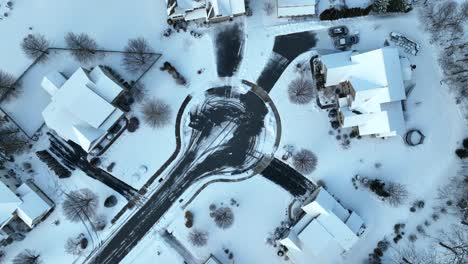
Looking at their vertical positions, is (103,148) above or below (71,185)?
above

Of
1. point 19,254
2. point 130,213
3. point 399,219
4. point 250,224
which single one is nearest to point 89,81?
point 130,213

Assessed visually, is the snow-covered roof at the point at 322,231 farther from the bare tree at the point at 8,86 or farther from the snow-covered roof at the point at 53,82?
the bare tree at the point at 8,86

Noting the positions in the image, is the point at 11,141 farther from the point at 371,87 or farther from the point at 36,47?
the point at 371,87

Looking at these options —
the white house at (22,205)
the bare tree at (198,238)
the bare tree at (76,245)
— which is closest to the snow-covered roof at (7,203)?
the white house at (22,205)

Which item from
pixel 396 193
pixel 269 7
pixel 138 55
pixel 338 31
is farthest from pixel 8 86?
pixel 396 193

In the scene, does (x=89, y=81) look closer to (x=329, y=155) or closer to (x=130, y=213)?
(x=130, y=213)

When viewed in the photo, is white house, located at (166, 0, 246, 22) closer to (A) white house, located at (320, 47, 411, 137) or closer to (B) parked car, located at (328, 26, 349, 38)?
(B) parked car, located at (328, 26, 349, 38)

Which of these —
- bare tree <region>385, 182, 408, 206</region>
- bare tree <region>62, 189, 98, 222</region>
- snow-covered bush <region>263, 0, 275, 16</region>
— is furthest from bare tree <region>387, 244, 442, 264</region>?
bare tree <region>62, 189, 98, 222</region>
